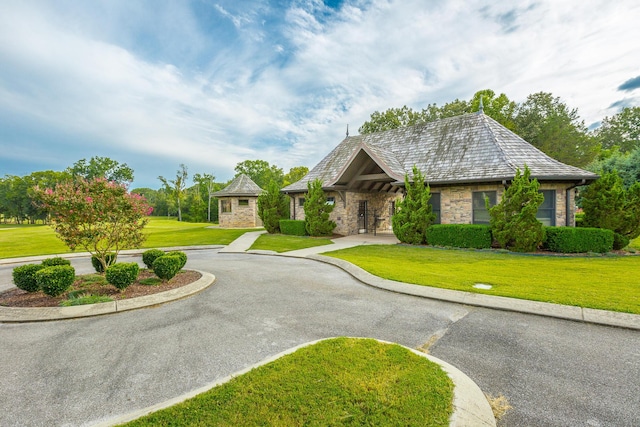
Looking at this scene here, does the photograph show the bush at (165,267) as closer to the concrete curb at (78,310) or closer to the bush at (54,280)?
the concrete curb at (78,310)

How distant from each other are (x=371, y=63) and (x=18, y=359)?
1585 centimetres

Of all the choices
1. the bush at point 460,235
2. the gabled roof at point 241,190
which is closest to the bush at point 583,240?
the bush at point 460,235

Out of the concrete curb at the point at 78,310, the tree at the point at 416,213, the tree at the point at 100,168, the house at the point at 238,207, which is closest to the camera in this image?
the concrete curb at the point at 78,310

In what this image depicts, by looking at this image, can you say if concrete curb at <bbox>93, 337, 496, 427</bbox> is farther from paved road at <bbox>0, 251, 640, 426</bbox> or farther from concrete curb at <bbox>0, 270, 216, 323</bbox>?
concrete curb at <bbox>0, 270, 216, 323</bbox>

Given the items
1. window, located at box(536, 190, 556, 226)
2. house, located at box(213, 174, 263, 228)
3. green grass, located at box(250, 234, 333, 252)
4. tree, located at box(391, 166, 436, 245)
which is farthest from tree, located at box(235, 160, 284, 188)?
window, located at box(536, 190, 556, 226)

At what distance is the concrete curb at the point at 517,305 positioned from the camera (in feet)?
14.3

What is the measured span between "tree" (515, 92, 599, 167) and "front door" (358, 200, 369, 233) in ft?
71.6

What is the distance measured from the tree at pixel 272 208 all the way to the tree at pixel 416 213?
8971mm

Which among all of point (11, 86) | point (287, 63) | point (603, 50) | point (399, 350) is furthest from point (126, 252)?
point (603, 50)

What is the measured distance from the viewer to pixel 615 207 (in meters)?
10.9

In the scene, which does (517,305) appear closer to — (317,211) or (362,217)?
(317,211)

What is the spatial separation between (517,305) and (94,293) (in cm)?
886

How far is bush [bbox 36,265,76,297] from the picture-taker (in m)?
5.69

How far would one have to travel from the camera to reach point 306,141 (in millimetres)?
31094
